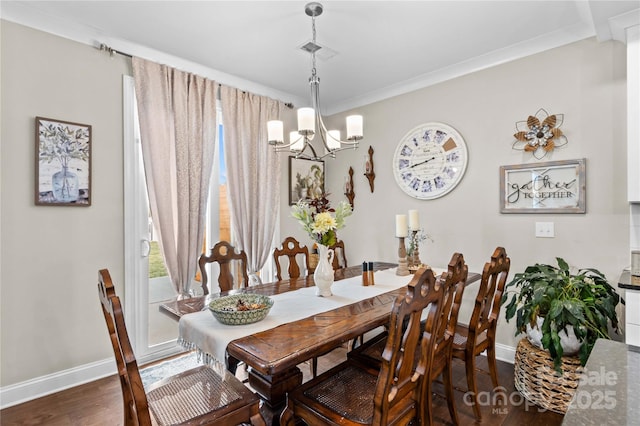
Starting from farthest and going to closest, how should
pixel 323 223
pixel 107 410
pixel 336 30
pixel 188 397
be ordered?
pixel 336 30
pixel 107 410
pixel 323 223
pixel 188 397

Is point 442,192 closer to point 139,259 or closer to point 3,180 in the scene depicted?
point 139,259

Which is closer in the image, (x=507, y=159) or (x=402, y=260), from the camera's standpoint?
(x=402, y=260)

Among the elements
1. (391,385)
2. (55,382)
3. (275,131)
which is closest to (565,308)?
(391,385)

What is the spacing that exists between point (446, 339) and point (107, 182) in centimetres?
261

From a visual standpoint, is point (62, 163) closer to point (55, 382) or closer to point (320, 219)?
point (55, 382)

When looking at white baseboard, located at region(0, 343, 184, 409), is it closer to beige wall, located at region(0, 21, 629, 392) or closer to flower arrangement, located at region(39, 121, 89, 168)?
beige wall, located at region(0, 21, 629, 392)

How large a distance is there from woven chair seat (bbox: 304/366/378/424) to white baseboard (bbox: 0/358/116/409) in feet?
6.34

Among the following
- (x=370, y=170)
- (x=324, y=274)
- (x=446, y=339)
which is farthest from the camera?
(x=370, y=170)

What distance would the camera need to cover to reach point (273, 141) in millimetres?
2258

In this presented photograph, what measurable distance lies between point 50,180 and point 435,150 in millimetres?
3154

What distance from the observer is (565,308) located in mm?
1955

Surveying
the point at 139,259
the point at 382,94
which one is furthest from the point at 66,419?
the point at 382,94

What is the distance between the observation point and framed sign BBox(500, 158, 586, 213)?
249 centimetres

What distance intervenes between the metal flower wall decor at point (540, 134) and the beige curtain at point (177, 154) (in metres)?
2.67
